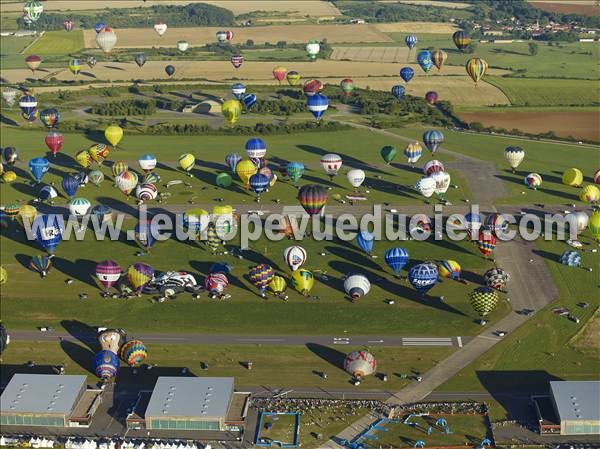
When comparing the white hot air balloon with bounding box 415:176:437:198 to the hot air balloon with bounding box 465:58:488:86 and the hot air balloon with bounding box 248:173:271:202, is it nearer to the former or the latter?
the hot air balloon with bounding box 248:173:271:202

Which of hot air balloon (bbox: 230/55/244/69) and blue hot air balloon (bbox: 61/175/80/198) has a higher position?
blue hot air balloon (bbox: 61/175/80/198)

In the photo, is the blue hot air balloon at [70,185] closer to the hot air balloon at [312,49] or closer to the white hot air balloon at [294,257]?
the white hot air balloon at [294,257]

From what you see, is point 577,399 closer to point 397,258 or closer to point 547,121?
point 397,258

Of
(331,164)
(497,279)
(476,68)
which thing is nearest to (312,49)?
(476,68)

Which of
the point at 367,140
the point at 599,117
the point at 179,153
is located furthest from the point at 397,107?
→ the point at 179,153

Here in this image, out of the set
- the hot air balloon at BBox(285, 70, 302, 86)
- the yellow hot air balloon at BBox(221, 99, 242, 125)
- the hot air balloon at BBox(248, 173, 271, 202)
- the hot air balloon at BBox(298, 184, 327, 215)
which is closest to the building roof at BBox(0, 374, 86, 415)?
the hot air balloon at BBox(298, 184, 327, 215)

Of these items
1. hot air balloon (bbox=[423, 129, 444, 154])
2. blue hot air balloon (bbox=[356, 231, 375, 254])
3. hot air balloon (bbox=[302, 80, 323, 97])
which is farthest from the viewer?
hot air balloon (bbox=[302, 80, 323, 97])
